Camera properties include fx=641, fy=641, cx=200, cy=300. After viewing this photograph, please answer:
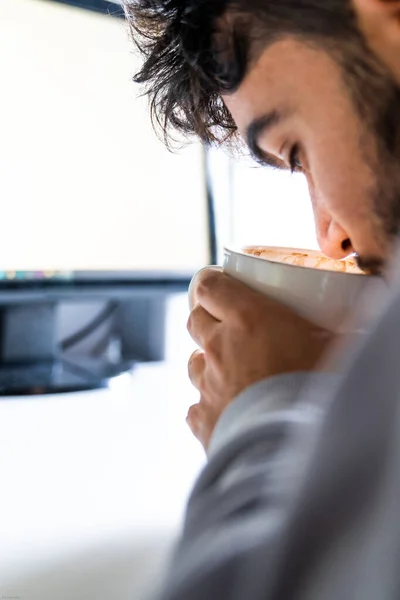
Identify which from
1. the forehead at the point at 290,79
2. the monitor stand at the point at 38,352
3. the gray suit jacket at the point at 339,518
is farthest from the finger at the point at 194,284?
the monitor stand at the point at 38,352

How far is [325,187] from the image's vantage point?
1.40 feet

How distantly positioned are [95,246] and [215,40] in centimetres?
43

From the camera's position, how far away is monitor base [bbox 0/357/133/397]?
0.72 meters

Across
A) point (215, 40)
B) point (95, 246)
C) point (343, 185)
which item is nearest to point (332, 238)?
point (343, 185)


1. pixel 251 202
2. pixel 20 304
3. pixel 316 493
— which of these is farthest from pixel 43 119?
pixel 316 493

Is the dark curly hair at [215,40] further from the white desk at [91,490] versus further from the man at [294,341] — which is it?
the white desk at [91,490]

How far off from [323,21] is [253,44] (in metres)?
0.05

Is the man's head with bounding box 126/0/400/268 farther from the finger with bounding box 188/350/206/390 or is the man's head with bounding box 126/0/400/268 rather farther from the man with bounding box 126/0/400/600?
the finger with bounding box 188/350/206/390

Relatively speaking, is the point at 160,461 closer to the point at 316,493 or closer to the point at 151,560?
the point at 151,560

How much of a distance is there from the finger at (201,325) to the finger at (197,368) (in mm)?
18

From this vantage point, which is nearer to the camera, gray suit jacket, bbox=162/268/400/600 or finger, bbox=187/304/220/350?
gray suit jacket, bbox=162/268/400/600

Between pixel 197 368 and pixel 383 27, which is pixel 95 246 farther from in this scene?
pixel 383 27

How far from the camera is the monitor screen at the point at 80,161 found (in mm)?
771

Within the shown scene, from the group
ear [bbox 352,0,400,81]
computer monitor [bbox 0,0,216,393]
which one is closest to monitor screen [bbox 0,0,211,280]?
computer monitor [bbox 0,0,216,393]
